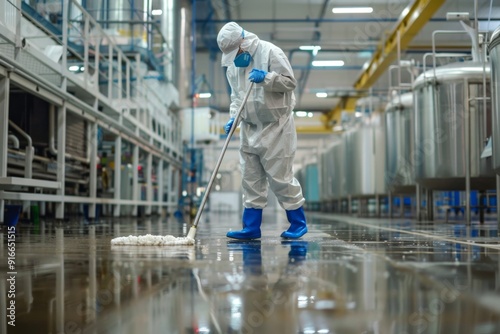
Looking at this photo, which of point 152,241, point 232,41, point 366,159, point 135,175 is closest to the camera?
point 152,241

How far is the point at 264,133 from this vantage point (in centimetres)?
304

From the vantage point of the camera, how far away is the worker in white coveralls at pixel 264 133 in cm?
301

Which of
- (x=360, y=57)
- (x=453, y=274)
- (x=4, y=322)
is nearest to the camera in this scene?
(x=4, y=322)

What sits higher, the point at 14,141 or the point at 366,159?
the point at 366,159

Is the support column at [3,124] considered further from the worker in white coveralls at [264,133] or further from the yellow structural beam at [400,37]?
the yellow structural beam at [400,37]

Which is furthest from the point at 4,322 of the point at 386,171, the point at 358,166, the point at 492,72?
the point at 358,166

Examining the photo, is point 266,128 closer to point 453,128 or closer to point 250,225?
point 250,225

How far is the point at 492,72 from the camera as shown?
11.9ft

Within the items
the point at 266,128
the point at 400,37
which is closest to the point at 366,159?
the point at 400,37

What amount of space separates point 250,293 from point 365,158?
29.8ft

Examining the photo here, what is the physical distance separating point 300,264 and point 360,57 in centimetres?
1400

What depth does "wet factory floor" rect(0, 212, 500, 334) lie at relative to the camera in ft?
3.21

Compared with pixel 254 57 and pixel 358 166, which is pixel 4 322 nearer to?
pixel 254 57

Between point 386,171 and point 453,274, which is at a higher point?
point 386,171
